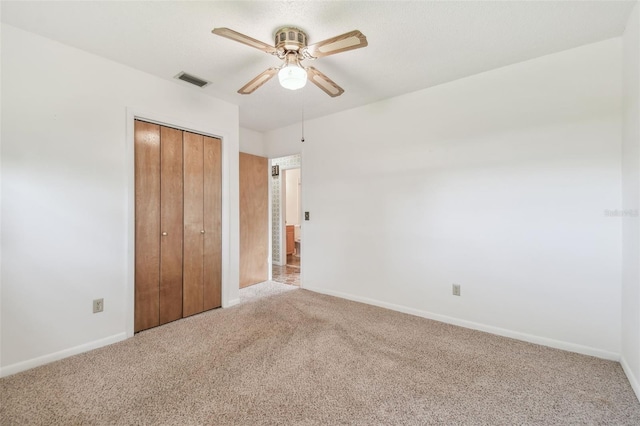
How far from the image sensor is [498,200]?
256cm

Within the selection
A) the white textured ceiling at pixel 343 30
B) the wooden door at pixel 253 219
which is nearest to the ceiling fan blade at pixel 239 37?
the white textured ceiling at pixel 343 30

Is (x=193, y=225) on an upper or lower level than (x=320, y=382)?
upper

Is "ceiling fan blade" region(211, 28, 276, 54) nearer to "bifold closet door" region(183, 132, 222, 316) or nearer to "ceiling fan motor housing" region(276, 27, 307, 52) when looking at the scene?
"ceiling fan motor housing" region(276, 27, 307, 52)

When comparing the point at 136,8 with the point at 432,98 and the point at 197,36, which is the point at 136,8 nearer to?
the point at 197,36

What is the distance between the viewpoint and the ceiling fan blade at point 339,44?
1.57m

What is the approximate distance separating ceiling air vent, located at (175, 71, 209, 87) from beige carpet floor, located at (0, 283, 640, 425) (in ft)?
8.29

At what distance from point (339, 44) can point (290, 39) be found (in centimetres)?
42

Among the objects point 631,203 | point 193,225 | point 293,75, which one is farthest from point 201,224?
point 631,203

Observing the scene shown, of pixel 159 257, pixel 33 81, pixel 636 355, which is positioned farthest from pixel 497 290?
pixel 33 81

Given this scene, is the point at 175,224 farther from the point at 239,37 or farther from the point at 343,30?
the point at 343,30

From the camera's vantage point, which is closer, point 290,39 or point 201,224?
point 290,39

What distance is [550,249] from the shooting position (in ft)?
7.66

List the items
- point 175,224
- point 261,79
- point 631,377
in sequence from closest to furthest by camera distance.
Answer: point 631,377, point 261,79, point 175,224

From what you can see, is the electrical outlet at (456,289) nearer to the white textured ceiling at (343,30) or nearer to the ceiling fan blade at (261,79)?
the white textured ceiling at (343,30)
